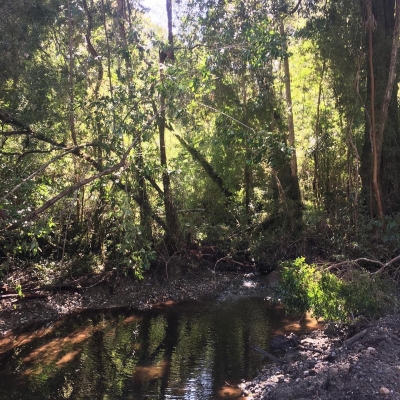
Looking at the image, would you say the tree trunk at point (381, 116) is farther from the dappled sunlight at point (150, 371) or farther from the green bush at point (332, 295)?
the dappled sunlight at point (150, 371)

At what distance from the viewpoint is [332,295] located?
8609mm

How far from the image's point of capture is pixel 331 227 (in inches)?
561

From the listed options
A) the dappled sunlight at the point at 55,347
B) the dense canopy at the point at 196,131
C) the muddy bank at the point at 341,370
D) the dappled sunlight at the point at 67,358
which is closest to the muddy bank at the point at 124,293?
the dense canopy at the point at 196,131

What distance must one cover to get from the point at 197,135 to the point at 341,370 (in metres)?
10.5

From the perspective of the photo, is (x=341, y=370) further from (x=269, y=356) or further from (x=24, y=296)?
(x=24, y=296)

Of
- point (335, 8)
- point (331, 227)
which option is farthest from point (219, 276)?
point (335, 8)

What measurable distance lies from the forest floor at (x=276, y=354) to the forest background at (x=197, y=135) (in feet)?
2.14

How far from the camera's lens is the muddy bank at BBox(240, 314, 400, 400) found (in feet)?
19.5

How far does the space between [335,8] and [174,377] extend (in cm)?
1110

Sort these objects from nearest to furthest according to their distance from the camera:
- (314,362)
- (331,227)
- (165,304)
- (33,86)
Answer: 1. (314,362)
2. (33,86)
3. (165,304)
4. (331,227)

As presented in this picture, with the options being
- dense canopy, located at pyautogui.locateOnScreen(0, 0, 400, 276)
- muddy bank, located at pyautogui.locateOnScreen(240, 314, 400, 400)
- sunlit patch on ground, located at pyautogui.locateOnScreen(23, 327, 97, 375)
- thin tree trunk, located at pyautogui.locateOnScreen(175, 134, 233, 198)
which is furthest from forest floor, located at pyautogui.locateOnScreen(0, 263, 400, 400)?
thin tree trunk, located at pyautogui.locateOnScreen(175, 134, 233, 198)

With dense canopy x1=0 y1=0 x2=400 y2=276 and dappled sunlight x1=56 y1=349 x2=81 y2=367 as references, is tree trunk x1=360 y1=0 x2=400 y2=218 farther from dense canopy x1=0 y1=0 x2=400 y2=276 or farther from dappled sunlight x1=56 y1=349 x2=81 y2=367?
dappled sunlight x1=56 y1=349 x2=81 y2=367

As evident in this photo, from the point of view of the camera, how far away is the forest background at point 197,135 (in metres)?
9.49

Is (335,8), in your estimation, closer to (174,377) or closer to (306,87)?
(306,87)
